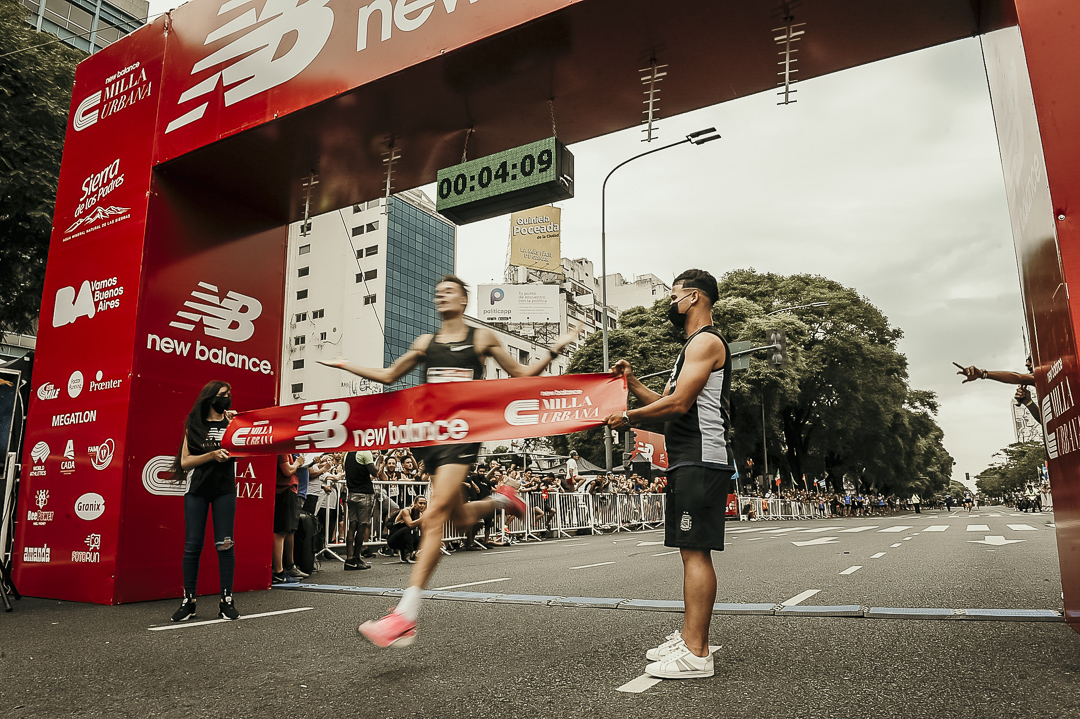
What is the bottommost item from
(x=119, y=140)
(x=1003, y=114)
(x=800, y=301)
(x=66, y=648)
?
(x=66, y=648)

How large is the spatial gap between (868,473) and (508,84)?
156ft

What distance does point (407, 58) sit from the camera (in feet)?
20.1

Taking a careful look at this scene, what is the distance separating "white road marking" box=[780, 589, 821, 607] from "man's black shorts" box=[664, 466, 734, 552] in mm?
2653

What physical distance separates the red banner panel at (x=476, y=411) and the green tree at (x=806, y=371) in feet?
102

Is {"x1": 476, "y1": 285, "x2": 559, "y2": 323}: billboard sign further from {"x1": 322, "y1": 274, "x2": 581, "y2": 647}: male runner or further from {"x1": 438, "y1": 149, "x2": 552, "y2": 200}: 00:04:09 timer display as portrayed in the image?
{"x1": 322, "y1": 274, "x2": 581, "y2": 647}: male runner

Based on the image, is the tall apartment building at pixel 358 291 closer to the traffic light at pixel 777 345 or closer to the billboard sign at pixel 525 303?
the billboard sign at pixel 525 303

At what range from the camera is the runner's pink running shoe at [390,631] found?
3631 mm

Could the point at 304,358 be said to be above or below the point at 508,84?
above

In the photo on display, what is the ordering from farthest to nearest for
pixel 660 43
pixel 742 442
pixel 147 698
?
pixel 742 442
pixel 660 43
pixel 147 698

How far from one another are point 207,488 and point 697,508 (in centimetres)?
421

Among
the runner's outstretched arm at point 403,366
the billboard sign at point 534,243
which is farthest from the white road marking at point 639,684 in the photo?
the billboard sign at point 534,243

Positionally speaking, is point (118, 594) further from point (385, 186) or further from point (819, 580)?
point (819, 580)

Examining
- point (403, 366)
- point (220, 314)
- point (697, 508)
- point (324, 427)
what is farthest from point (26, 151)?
point (697, 508)

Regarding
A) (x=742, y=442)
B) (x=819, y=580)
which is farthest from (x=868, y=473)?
(x=819, y=580)
